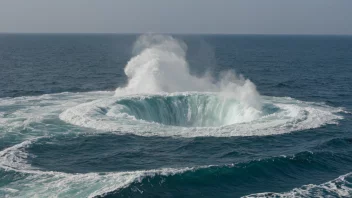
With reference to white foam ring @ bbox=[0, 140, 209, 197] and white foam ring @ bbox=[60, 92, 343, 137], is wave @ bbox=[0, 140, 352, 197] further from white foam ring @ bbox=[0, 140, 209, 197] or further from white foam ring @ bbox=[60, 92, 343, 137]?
white foam ring @ bbox=[60, 92, 343, 137]

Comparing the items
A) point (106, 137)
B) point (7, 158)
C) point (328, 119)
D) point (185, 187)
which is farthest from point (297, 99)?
point (7, 158)

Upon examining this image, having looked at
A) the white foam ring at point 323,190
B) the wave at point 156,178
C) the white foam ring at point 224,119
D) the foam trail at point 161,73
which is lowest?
the white foam ring at point 323,190

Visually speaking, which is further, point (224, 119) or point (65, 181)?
point (224, 119)

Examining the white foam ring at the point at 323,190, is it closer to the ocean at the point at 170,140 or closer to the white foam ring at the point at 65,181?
the ocean at the point at 170,140

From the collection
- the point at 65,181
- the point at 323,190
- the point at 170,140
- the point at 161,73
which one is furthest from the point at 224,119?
the point at 65,181

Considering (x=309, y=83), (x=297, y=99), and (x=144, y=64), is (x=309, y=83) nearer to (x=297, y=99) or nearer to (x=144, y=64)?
(x=297, y=99)

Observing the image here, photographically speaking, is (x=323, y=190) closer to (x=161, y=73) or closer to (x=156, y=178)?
(x=156, y=178)

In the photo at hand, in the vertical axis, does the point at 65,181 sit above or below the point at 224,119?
below

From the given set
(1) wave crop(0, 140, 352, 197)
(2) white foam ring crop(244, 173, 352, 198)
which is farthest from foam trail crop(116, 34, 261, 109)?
(2) white foam ring crop(244, 173, 352, 198)

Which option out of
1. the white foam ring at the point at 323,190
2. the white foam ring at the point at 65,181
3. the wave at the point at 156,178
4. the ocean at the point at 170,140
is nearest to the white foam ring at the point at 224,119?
the ocean at the point at 170,140
